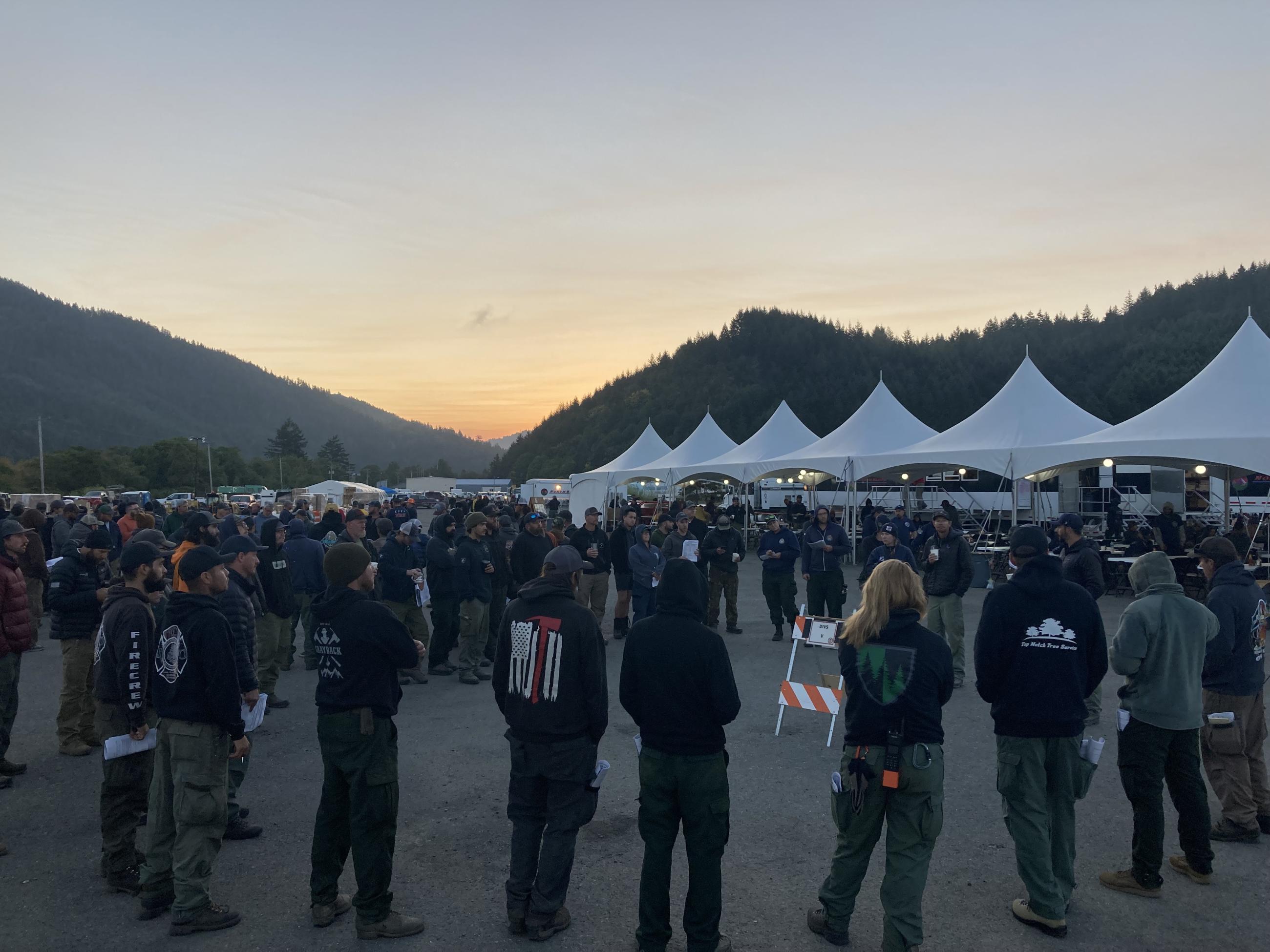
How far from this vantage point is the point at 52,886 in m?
4.02

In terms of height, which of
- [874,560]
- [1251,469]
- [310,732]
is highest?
[1251,469]

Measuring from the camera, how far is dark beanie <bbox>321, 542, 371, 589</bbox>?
364cm

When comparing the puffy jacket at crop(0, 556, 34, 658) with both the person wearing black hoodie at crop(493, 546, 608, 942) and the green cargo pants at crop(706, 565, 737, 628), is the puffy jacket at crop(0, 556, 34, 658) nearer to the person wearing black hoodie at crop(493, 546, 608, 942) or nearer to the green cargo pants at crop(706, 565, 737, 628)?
the person wearing black hoodie at crop(493, 546, 608, 942)

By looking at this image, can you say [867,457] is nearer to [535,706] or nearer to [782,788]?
[782,788]

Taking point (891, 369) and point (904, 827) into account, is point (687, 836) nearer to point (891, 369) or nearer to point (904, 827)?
point (904, 827)

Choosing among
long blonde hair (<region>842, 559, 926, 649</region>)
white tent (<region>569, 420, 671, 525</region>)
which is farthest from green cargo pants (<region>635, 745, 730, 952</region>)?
white tent (<region>569, 420, 671, 525</region>)

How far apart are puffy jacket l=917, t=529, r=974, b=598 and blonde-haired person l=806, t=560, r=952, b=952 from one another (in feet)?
15.0

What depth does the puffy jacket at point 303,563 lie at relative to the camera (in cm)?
874

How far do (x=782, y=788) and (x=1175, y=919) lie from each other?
229cm

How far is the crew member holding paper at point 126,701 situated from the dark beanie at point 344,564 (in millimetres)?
1253

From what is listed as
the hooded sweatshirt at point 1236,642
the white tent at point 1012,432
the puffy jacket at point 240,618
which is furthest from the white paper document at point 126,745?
the white tent at point 1012,432

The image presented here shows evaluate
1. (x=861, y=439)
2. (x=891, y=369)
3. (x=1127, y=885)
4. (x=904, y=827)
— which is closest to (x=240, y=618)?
(x=904, y=827)

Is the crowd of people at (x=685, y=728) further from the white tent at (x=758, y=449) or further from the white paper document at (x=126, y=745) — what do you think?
the white tent at (x=758, y=449)

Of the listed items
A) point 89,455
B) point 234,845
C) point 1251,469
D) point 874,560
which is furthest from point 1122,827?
point 89,455
